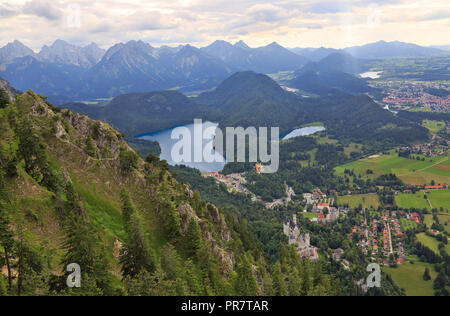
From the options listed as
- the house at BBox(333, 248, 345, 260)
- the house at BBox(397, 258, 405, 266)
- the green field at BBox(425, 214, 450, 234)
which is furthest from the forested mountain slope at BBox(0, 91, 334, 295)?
the green field at BBox(425, 214, 450, 234)

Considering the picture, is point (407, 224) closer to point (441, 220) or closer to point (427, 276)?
point (441, 220)

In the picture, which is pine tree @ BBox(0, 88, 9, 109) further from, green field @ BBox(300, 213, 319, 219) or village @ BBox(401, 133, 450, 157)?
village @ BBox(401, 133, 450, 157)

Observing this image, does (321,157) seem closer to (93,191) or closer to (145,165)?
A: (145,165)

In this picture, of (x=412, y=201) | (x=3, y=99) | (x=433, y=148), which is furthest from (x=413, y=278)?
(x=433, y=148)

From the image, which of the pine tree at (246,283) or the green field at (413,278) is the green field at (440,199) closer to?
the green field at (413,278)
